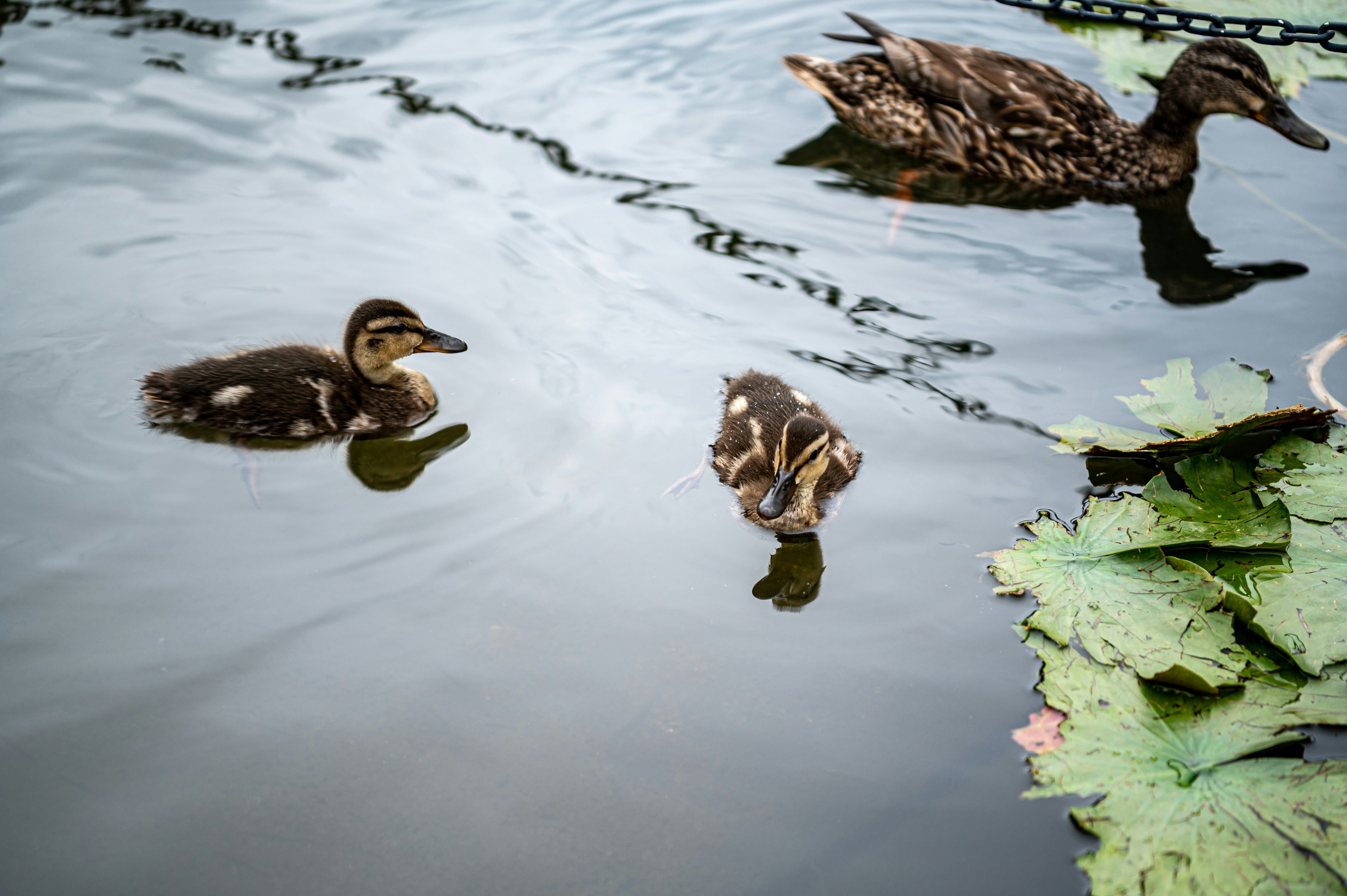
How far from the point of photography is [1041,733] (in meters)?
2.53

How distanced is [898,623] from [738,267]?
7.08ft

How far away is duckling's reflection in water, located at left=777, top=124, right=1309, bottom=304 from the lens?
445 cm

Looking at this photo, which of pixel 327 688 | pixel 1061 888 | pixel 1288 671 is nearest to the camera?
pixel 1061 888

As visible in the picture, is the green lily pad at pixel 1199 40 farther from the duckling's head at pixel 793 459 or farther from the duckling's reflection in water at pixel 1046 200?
the duckling's head at pixel 793 459

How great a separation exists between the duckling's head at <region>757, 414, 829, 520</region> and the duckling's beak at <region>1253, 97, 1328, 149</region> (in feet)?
11.5

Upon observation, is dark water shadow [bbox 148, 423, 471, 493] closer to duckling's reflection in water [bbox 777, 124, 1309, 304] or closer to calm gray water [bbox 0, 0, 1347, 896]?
calm gray water [bbox 0, 0, 1347, 896]

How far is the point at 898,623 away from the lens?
2.94 metres

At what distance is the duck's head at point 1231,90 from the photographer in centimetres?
492

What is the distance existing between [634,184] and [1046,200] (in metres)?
2.27

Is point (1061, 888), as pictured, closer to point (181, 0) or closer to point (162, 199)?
point (162, 199)

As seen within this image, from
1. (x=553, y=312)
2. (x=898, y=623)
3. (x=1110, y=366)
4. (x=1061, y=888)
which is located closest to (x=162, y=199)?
(x=553, y=312)

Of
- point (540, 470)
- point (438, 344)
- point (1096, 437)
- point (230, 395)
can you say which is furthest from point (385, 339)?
point (1096, 437)

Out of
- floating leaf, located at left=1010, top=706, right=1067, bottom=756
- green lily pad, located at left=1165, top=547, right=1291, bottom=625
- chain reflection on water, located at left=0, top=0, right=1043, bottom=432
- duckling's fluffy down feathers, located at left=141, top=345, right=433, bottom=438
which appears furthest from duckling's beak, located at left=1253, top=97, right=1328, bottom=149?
duckling's fluffy down feathers, located at left=141, top=345, right=433, bottom=438

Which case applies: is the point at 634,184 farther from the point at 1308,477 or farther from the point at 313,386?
the point at 1308,477
